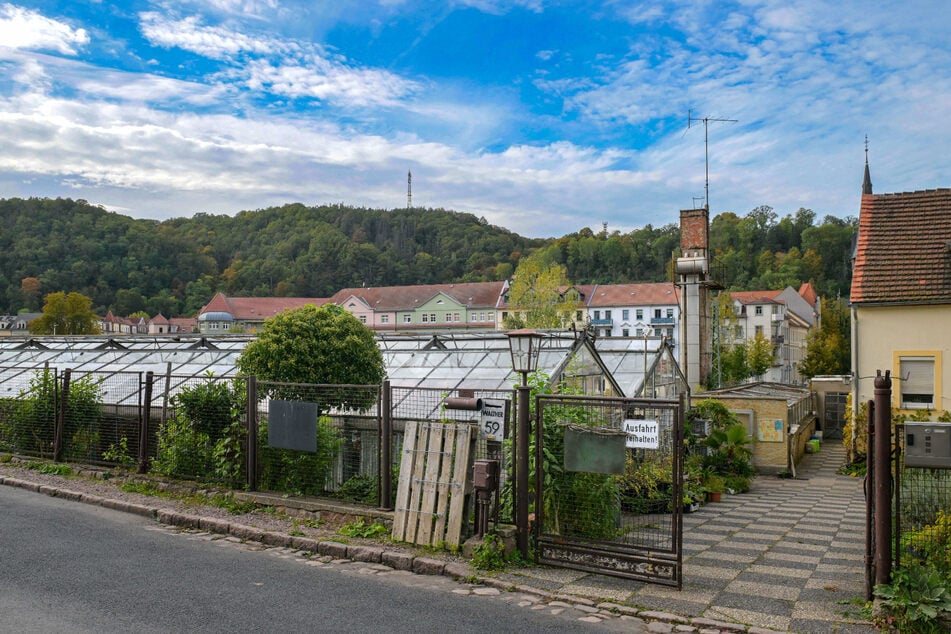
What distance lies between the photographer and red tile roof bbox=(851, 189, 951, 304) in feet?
59.1

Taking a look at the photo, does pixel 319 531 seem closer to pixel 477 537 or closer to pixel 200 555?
pixel 200 555

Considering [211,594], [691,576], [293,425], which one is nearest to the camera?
[211,594]

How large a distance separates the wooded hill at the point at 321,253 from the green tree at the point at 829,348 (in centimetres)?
2931

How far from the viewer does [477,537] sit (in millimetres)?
7992

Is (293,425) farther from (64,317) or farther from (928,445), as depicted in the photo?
(64,317)

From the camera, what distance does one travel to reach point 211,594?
666cm

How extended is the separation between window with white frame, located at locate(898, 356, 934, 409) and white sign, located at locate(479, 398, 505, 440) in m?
14.4

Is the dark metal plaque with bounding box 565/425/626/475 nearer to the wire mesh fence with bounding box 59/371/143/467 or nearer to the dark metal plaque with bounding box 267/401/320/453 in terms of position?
the dark metal plaque with bounding box 267/401/320/453

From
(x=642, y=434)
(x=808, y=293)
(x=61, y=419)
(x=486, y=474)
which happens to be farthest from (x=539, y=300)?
(x=642, y=434)

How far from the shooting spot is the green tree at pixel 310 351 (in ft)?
39.6

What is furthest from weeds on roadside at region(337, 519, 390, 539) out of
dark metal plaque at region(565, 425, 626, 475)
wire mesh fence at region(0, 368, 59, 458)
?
wire mesh fence at region(0, 368, 59, 458)

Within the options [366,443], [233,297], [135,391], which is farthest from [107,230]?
[366,443]

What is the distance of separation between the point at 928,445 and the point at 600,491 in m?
3.23

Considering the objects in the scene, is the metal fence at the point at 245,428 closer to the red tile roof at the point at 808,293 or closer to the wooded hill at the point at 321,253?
the wooded hill at the point at 321,253
